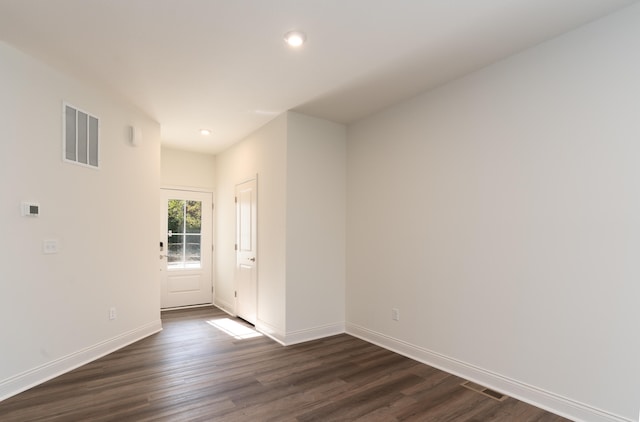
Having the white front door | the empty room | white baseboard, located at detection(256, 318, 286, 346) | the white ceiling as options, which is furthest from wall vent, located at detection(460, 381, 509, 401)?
the white front door

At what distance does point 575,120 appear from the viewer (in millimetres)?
2484

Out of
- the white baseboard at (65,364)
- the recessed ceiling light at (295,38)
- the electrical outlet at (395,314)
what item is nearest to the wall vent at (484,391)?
the electrical outlet at (395,314)

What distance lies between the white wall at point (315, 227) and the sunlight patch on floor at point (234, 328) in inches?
26.3

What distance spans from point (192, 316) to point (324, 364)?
2.79 m

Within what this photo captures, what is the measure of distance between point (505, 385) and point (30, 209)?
421cm

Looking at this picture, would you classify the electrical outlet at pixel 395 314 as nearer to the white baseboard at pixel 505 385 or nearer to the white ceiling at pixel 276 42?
the white baseboard at pixel 505 385

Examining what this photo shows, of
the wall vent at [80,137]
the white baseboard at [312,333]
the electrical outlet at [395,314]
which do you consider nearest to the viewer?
the wall vent at [80,137]

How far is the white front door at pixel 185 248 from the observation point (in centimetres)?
578

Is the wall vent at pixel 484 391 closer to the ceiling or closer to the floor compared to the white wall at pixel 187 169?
closer to the floor

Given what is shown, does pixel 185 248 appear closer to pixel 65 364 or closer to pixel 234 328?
pixel 234 328

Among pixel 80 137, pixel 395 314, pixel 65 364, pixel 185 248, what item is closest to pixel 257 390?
pixel 395 314

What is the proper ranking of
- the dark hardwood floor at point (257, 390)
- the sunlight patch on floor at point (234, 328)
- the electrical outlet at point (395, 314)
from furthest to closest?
the sunlight patch on floor at point (234, 328) < the electrical outlet at point (395, 314) < the dark hardwood floor at point (257, 390)

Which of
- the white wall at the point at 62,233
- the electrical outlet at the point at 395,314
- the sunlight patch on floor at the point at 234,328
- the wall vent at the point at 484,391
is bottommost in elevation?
the sunlight patch on floor at the point at 234,328

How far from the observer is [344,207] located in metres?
4.61
